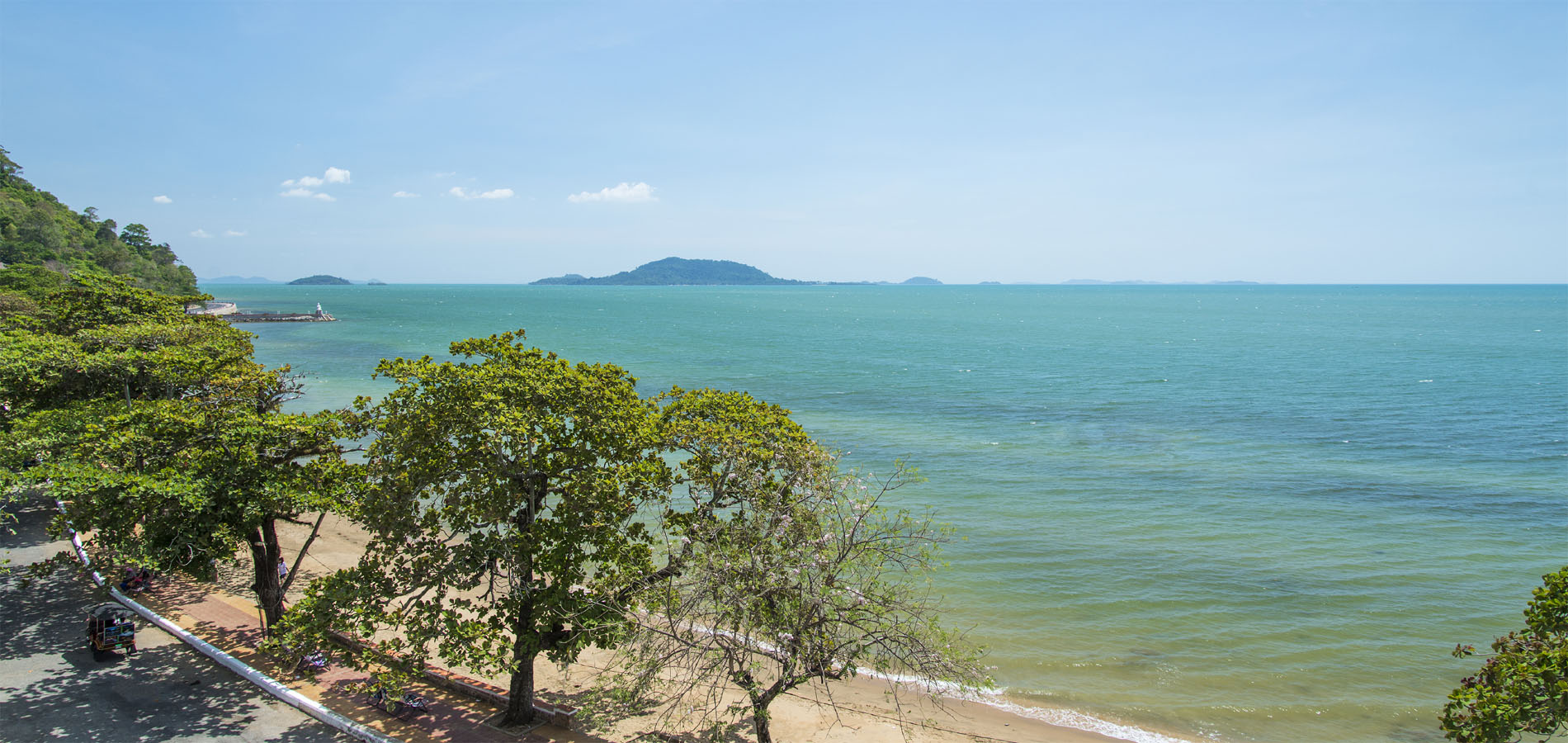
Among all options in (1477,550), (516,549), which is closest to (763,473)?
(516,549)

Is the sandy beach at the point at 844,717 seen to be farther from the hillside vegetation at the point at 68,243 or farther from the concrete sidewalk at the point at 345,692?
the hillside vegetation at the point at 68,243

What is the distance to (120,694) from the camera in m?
13.9

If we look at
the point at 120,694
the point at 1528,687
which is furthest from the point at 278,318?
the point at 1528,687

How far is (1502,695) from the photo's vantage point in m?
9.39

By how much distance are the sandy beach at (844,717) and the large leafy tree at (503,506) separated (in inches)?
94.7

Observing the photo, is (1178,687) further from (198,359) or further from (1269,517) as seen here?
(198,359)

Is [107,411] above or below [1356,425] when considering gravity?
above

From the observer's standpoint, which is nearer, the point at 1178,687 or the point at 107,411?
the point at 1178,687

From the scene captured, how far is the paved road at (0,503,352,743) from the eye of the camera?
42.0ft

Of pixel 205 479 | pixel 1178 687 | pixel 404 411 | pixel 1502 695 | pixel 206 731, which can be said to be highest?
pixel 404 411

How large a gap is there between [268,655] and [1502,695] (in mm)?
20234

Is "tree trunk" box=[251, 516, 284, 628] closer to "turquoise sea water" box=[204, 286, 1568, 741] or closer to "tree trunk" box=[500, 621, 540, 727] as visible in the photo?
"tree trunk" box=[500, 621, 540, 727]

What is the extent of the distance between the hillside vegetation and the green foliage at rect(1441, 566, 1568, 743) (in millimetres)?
85763

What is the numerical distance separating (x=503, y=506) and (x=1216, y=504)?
91.8 ft
